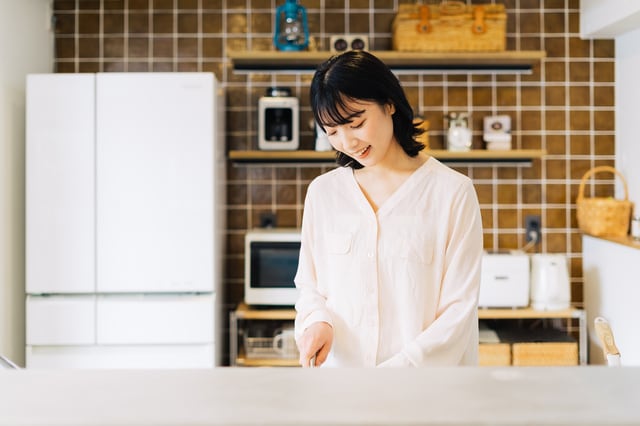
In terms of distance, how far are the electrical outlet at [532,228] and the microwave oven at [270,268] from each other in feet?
3.91

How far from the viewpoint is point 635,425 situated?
1.38 feet

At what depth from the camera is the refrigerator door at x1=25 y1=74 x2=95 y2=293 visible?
9.57 ft

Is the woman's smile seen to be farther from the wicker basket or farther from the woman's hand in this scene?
the wicker basket

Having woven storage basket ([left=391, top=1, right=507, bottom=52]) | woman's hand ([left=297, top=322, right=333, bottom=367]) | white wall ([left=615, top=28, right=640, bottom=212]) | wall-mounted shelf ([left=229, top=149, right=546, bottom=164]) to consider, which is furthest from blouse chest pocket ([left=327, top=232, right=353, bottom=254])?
white wall ([left=615, top=28, right=640, bottom=212])

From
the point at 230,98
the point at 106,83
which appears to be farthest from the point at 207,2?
the point at 106,83

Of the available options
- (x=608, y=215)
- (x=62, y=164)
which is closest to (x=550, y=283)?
(x=608, y=215)

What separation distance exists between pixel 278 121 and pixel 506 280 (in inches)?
50.4

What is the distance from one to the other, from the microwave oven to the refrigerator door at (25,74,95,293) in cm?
70

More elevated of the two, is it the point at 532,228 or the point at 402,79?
the point at 402,79

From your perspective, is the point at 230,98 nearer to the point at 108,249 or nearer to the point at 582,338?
the point at 108,249

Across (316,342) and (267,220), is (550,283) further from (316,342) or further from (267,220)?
(316,342)

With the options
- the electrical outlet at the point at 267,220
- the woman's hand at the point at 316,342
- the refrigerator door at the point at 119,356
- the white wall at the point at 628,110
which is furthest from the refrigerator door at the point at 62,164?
the white wall at the point at 628,110

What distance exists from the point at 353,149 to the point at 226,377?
0.90m

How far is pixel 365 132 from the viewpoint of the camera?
4.42 feet
